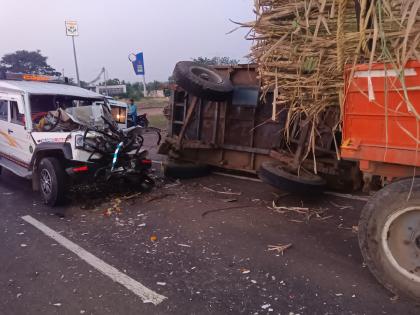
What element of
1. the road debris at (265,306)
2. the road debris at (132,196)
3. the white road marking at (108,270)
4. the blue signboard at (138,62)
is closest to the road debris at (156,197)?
the road debris at (132,196)

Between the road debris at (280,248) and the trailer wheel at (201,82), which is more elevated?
the trailer wheel at (201,82)

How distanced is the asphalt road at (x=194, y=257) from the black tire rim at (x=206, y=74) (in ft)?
7.01

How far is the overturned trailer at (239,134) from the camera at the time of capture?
6.23 metres

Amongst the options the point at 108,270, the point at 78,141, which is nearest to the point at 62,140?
the point at 78,141

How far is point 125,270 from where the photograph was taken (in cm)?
415

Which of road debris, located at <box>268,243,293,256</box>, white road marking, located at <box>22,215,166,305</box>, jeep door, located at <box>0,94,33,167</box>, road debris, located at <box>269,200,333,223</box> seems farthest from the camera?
jeep door, located at <box>0,94,33,167</box>

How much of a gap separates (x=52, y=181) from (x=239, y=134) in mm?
3373

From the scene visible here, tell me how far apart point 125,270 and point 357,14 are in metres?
3.22

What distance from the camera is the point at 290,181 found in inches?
222

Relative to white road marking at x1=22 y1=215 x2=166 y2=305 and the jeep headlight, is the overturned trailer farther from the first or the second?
white road marking at x1=22 y1=215 x2=166 y2=305

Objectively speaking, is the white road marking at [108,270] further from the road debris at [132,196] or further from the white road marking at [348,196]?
the white road marking at [348,196]

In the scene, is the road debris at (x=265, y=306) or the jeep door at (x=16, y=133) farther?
the jeep door at (x=16, y=133)

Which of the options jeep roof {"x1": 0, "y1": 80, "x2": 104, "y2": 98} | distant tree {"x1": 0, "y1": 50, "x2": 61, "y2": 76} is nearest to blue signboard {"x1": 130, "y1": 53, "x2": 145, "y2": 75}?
jeep roof {"x1": 0, "y1": 80, "x2": 104, "y2": 98}

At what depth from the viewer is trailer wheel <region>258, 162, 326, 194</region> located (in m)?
5.65
